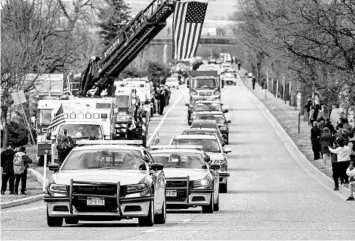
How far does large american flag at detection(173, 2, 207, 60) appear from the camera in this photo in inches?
1960

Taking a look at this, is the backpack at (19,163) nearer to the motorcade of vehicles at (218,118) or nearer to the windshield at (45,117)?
the windshield at (45,117)

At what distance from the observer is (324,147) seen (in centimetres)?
4156

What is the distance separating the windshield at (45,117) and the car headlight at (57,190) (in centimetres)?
2829

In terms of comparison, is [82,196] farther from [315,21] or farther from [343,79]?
[343,79]

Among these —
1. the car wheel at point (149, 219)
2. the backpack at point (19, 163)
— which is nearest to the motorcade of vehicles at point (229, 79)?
the backpack at point (19, 163)

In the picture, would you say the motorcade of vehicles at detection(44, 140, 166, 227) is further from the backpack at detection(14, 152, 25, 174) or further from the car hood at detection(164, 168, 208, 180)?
the backpack at detection(14, 152, 25, 174)

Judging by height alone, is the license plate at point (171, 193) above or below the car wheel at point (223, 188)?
above

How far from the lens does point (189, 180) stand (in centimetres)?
2425

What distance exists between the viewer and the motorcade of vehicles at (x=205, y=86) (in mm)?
76812

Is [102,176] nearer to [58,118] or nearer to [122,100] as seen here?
[58,118]

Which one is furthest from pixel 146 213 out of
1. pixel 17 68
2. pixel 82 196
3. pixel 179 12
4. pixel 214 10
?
pixel 214 10

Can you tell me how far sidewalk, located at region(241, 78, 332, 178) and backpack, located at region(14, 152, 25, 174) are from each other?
1301cm

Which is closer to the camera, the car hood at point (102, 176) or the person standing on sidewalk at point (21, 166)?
the car hood at point (102, 176)

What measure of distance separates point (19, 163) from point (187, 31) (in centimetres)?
1939
